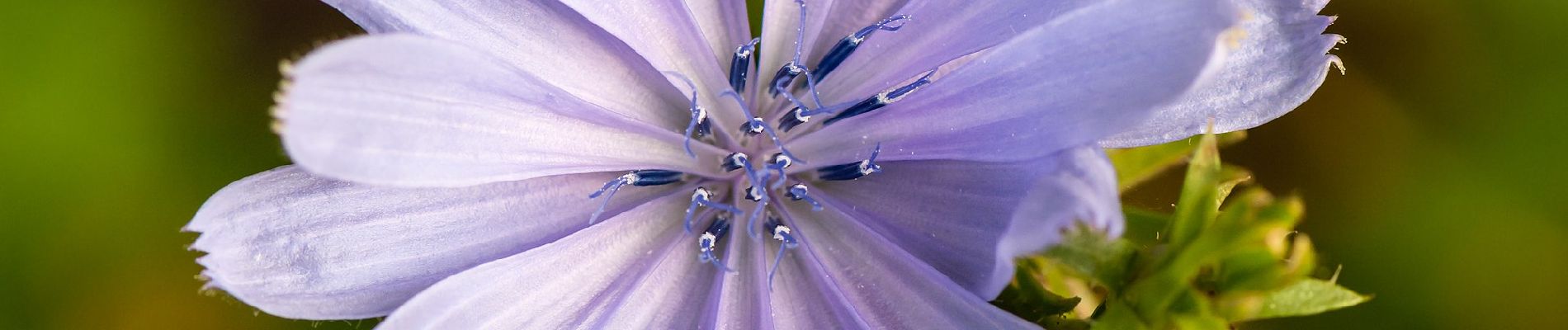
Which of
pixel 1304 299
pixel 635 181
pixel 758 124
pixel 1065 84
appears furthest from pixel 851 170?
pixel 1304 299

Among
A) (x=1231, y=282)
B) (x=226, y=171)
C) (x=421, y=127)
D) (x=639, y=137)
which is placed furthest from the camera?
(x=226, y=171)

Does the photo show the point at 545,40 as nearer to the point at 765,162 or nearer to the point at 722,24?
the point at 722,24

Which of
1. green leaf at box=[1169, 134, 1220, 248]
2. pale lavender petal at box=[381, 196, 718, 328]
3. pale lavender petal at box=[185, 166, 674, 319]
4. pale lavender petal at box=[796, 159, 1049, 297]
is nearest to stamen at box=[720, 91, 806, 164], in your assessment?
pale lavender petal at box=[796, 159, 1049, 297]

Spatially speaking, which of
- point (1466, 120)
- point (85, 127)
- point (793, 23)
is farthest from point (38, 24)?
point (1466, 120)

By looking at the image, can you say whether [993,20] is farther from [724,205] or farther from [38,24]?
[38,24]

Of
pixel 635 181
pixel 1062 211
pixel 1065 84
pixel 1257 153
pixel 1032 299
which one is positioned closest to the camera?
pixel 1062 211

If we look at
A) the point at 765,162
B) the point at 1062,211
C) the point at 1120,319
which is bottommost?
the point at 1120,319
